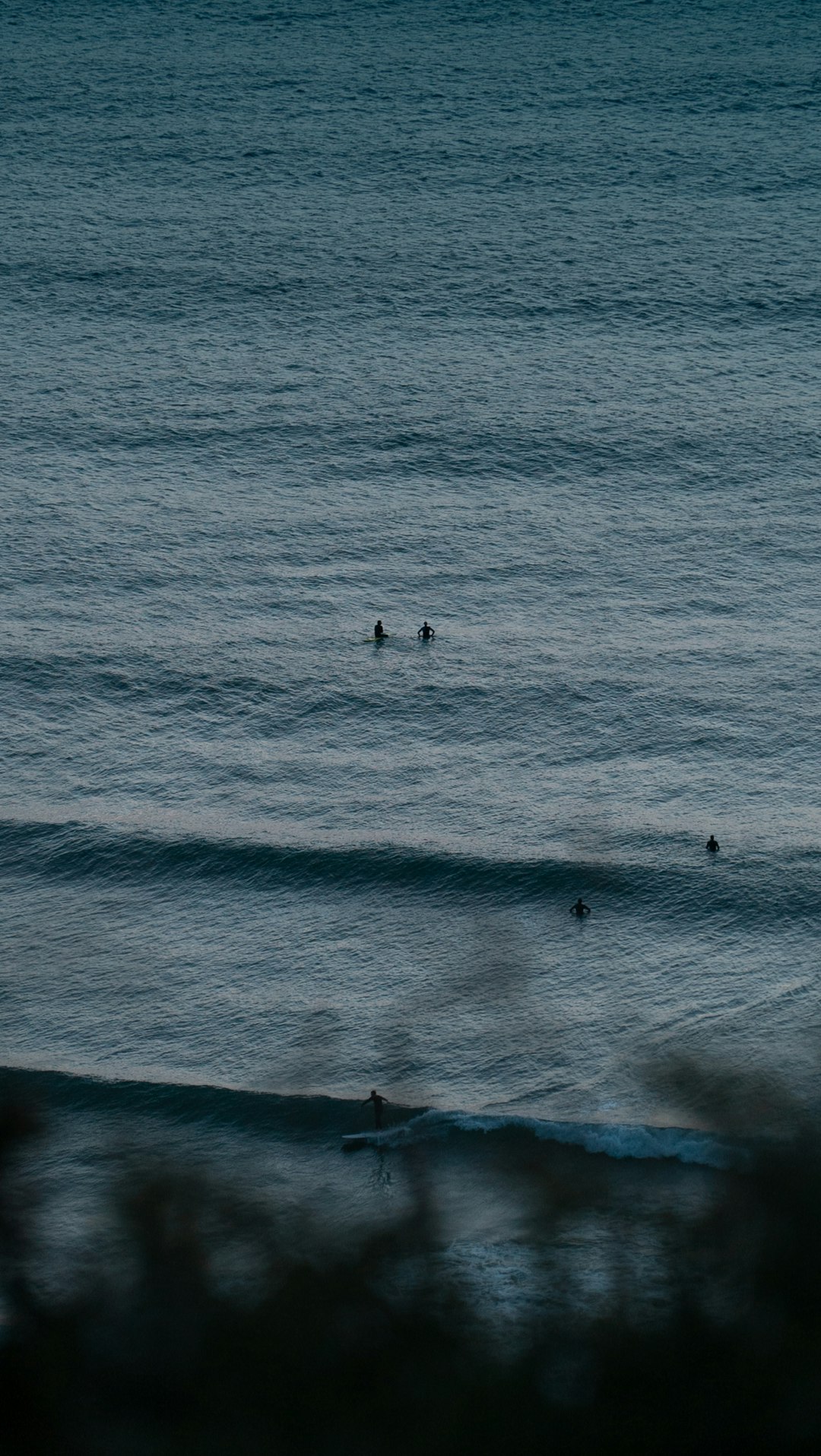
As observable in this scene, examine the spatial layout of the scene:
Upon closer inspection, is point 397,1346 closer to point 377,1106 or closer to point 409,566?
point 377,1106

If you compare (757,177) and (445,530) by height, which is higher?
(757,177)

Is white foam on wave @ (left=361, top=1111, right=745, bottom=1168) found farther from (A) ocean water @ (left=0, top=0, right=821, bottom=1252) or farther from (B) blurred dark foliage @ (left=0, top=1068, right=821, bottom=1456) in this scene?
(B) blurred dark foliage @ (left=0, top=1068, right=821, bottom=1456)

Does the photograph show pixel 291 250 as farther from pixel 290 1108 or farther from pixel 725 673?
pixel 290 1108

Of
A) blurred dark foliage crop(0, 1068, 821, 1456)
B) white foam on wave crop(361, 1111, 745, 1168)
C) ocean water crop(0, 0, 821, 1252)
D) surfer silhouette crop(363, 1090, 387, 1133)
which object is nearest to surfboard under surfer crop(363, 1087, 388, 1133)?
surfer silhouette crop(363, 1090, 387, 1133)

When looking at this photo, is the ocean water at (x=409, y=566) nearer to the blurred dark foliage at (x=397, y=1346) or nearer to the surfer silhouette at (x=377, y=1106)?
the surfer silhouette at (x=377, y=1106)

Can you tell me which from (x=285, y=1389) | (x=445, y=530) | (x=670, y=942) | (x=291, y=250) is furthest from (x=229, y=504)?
(x=285, y=1389)

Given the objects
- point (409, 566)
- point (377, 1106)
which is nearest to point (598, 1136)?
point (377, 1106)
